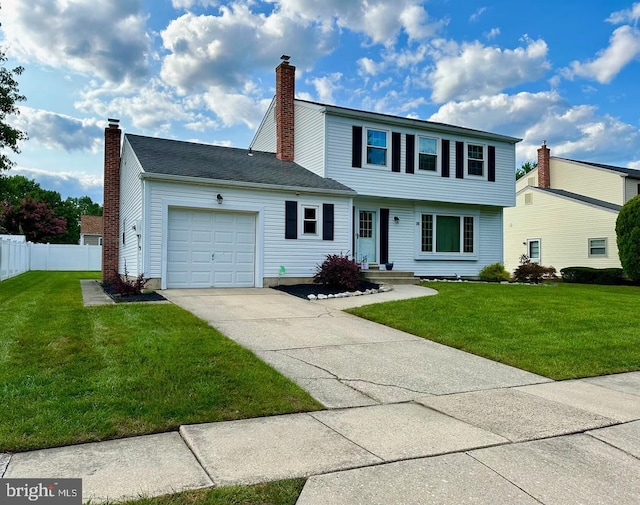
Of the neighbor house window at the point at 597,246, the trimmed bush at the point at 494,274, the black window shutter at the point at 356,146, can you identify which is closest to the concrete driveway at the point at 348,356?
the black window shutter at the point at 356,146

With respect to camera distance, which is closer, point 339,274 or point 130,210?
point 339,274

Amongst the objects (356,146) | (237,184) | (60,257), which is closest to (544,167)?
(356,146)

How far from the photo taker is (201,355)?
18.7 feet

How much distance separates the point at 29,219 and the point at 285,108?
3361 cm

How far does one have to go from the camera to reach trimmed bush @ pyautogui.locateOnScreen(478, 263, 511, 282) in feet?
61.3

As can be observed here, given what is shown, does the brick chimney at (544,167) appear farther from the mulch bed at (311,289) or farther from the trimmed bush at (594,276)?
the mulch bed at (311,289)

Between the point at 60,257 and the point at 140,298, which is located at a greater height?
the point at 60,257

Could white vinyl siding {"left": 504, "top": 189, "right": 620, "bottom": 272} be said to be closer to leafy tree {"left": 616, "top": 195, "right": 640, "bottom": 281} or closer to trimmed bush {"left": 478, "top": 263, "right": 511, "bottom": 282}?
leafy tree {"left": 616, "top": 195, "right": 640, "bottom": 281}

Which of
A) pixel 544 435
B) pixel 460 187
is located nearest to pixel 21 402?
pixel 544 435

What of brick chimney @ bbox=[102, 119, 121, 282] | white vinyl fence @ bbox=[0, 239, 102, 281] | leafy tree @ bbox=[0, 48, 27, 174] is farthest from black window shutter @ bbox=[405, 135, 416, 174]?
white vinyl fence @ bbox=[0, 239, 102, 281]

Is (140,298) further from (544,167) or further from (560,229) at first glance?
(544,167)

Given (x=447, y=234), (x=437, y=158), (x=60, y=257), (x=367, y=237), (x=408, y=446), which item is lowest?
(x=408, y=446)

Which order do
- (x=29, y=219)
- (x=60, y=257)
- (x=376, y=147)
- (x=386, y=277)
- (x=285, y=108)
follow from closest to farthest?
(x=386, y=277) → (x=376, y=147) → (x=285, y=108) → (x=60, y=257) → (x=29, y=219)

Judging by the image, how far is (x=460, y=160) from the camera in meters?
18.6
